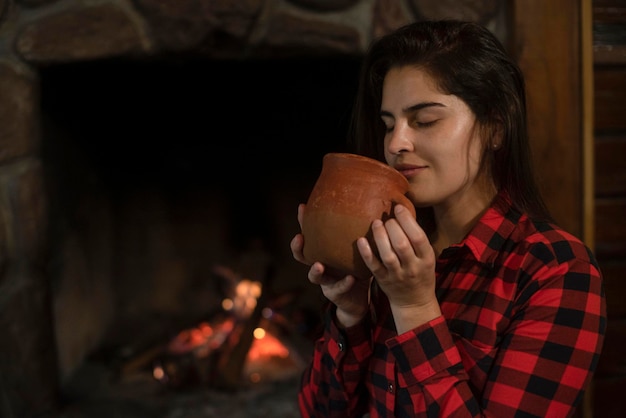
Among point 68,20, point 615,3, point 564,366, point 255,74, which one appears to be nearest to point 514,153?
point 564,366

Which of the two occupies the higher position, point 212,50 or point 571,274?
point 212,50

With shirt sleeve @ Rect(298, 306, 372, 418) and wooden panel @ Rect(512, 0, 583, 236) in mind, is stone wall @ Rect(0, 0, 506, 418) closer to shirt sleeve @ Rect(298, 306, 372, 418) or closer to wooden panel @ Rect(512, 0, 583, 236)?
wooden panel @ Rect(512, 0, 583, 236)

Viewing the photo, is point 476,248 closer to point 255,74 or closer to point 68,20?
point 68,20

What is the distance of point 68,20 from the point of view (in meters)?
1.32

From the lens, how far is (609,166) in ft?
4.81

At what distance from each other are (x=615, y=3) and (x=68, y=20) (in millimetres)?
1259

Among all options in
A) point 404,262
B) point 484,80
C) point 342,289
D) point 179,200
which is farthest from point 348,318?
point 179,200

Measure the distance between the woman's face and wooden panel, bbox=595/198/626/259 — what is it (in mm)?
791

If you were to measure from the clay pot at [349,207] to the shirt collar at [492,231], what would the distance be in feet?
0.46

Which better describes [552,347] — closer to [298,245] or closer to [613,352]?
[298,245]

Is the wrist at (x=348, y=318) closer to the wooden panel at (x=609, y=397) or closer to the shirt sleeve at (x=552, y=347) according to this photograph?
the shirt sleeve at (x=552, y=347)

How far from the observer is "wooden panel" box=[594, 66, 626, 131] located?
4.74ft

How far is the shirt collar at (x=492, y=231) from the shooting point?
2.70 ft

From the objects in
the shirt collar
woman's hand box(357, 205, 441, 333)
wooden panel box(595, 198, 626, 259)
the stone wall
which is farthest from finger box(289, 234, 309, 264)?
wooden panel box(595, 198, 626, 259)
